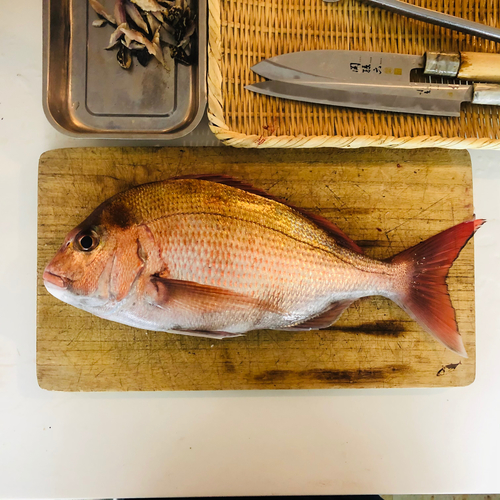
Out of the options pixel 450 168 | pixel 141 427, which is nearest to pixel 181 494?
pixel 141 427

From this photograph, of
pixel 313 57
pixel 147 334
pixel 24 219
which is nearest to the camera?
pixel 313 57

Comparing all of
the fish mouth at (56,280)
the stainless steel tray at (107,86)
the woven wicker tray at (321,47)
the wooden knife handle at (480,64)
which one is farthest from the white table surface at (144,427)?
the wooden knife handle at (480,64)

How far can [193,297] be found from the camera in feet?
3.40

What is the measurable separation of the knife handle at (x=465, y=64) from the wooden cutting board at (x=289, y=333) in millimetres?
264

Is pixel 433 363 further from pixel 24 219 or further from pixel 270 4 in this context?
pixel 24 219

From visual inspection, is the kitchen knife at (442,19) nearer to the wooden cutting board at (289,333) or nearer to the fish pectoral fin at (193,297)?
the wooden cutting board at (289,333)

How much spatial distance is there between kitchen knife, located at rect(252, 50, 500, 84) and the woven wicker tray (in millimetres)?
77

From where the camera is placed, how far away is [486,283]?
1.43 metres

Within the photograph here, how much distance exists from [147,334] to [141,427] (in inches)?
15.3

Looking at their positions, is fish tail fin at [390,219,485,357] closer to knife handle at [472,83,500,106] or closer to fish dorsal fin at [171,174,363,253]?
fish dorsal fin at [171,174,363,253]

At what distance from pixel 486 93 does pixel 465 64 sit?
Answer: 0.12 meters

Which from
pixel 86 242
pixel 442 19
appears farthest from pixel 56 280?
pixel 442 19

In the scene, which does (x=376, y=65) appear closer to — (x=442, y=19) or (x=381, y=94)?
(x=381, y=94)

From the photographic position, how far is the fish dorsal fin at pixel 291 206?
3.69 ft
